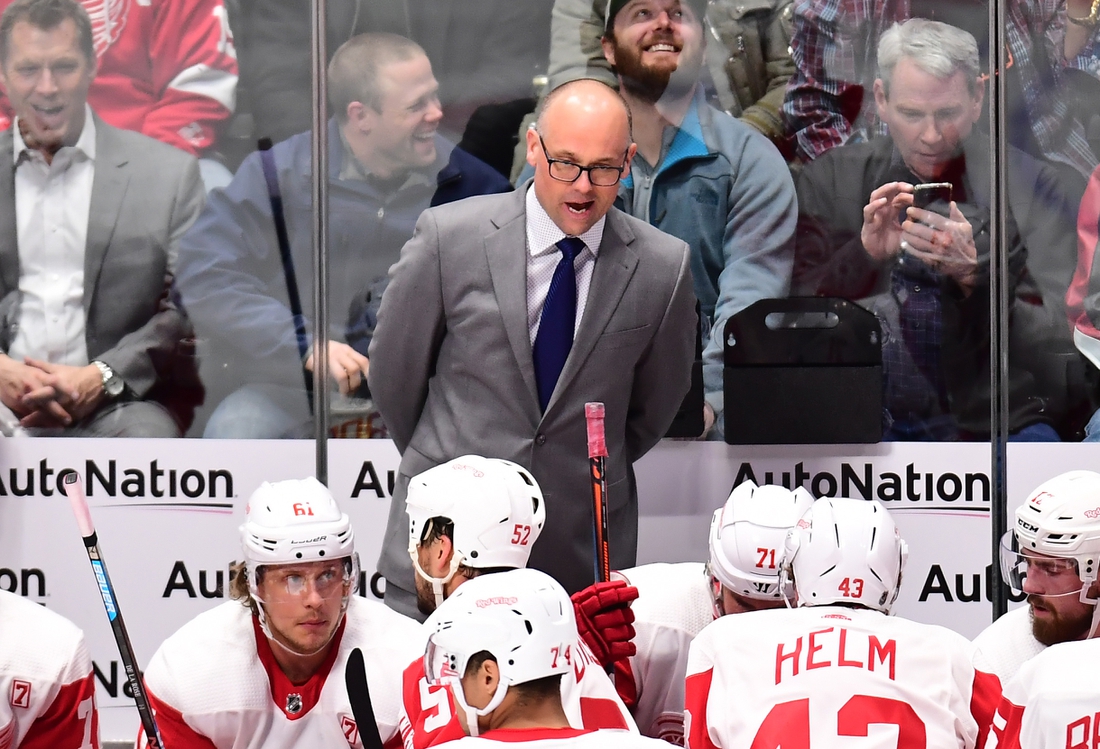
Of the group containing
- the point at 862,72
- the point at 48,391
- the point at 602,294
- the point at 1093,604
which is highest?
the point at 862,72

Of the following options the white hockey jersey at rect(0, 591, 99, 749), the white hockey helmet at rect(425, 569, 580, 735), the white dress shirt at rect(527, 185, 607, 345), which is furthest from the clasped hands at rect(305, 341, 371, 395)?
the white hockey helmet at rect(425, 569, 580, 735)

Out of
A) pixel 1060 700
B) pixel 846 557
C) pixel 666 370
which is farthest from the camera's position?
pixel 666 370

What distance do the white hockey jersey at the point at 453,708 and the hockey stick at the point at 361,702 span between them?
0.38 ft

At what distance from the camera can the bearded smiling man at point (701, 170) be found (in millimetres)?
4414

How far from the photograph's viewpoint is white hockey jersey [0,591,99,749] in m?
2.83

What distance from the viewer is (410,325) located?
3.51m

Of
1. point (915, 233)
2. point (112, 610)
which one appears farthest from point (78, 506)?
point (915, 233)

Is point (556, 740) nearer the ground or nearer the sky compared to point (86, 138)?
nearer the ground

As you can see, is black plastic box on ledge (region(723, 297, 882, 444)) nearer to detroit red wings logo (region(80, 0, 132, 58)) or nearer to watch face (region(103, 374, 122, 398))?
watch face (region(103, 374, 122, 398))

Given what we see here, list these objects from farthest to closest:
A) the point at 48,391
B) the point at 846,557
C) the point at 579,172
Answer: the point at 48,391, the point at 579,172, the point at 846,557

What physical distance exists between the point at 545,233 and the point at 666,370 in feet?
1.43

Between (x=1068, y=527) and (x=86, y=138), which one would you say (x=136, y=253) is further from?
(x=1068, y=527)

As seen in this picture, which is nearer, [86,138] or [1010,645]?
[1010,645]

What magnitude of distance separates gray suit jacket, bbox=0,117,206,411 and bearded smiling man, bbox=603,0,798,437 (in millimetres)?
1316
